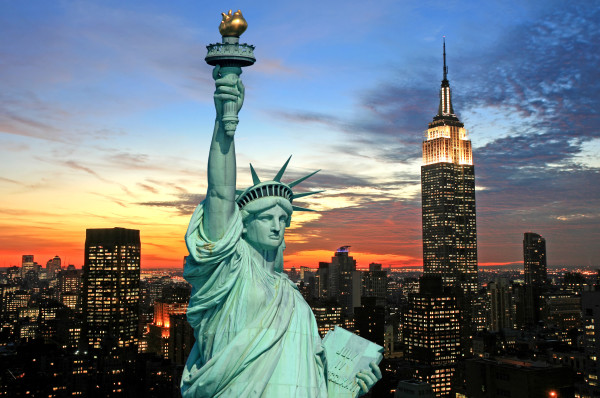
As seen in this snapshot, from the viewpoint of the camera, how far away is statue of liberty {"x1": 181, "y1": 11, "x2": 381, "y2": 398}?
313 inches

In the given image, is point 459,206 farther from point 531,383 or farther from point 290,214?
point 290,214

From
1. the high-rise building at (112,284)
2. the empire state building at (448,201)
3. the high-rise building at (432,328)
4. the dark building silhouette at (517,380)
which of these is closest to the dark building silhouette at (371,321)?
the high-rise building at (432,328)

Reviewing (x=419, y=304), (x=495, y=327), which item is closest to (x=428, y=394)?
(x=419, y=304)

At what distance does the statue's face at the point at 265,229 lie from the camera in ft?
28.3

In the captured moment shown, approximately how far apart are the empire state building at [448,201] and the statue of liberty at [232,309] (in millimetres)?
141859

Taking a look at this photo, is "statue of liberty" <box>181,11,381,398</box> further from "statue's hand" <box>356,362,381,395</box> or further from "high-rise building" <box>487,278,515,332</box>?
"high-rise building" <box>487,278,515,332</box>

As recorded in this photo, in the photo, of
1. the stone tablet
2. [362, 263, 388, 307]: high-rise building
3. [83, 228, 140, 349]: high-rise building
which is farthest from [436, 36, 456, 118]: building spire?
the stone tablet

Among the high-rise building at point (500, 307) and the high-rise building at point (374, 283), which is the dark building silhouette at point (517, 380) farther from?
the high-rise building at point (374, 283)

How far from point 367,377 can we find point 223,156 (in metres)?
3.60

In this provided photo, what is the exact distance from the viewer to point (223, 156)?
7969mm

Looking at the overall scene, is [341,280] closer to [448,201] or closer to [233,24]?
[448,201]

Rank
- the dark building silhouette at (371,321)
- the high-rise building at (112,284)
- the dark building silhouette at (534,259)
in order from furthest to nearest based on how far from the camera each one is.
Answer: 1. the dark building silhouette at (534,259)
2. the dark building silhouette at (371,321)
3. the high-rise building at (112,284)

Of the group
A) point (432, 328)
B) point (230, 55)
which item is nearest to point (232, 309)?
point (230, 55)

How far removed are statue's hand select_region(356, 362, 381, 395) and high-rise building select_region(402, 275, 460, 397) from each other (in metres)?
89.6
